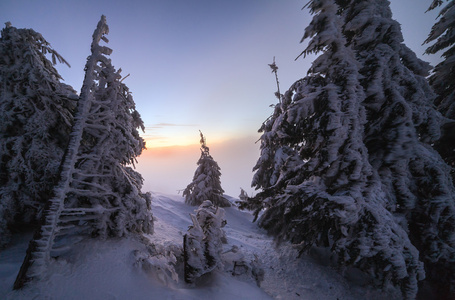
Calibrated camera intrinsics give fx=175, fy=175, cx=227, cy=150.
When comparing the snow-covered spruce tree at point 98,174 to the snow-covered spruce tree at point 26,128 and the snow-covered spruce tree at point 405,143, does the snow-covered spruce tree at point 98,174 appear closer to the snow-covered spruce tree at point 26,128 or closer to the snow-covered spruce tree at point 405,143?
the snow-covered spruce tree at point 26,128

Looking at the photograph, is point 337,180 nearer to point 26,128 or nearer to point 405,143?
point 405,143

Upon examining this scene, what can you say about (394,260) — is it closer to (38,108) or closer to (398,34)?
(398,34)

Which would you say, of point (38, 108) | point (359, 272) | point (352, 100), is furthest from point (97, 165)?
point (359, 272)

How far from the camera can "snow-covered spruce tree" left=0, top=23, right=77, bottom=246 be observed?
4.38m

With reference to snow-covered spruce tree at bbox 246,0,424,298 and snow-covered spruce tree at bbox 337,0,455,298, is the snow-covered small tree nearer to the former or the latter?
snow-covered spruce tree at bbox 246,0,424,298

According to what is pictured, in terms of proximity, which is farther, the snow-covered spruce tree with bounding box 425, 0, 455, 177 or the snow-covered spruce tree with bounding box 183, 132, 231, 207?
the snow-covered spruce tree with bounding box 183, 132, 231, 207

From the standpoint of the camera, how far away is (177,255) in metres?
5.06

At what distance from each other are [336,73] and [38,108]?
8.81 metres

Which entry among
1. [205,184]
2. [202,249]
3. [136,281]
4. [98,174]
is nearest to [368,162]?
[202,249]

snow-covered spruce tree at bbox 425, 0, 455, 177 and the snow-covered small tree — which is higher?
snow-covered spruce tree at bbox 425, 0, 455, 177

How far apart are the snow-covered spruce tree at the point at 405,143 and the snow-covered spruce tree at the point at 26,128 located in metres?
9.16

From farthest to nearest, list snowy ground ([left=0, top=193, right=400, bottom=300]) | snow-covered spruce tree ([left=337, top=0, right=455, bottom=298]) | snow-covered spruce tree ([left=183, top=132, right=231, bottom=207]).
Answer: snow-covered spruce tree ([left=183, top=132, right=231, bottom=207]), snow-covered spruce tree ([left=337, top=0, right=455, bottom=298]), snowy ground ([left=0, top=193, right=400, bottom=300])

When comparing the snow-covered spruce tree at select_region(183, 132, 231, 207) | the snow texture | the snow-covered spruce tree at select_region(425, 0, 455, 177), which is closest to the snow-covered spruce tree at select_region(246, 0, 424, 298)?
the snow texture

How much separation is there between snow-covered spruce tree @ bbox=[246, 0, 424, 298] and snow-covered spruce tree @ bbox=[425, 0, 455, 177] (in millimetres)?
5497
